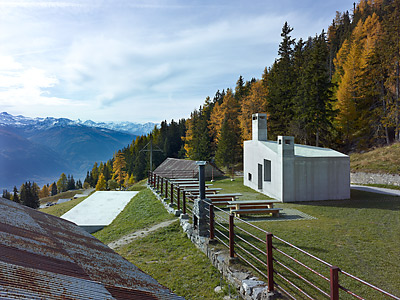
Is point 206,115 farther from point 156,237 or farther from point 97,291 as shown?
point 97,291

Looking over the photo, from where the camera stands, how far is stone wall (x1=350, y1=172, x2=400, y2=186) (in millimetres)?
21719

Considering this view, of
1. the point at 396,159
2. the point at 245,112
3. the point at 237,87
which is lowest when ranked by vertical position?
the point at 396,159

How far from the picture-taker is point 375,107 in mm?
35969

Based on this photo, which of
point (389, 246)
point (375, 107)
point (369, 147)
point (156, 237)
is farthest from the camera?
point (375, 107)

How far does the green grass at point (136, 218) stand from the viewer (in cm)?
1167

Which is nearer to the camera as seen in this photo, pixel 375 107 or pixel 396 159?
pixel 396 159

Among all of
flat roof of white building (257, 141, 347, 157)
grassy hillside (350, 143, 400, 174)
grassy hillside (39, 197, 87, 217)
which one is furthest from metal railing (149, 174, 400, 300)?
grassy hillside (350, 143, 400, 174)

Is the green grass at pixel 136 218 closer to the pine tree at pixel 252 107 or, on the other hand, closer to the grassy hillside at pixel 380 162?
the grassy hillside at pixel 380 162

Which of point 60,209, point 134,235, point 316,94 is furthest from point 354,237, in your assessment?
point 316,94

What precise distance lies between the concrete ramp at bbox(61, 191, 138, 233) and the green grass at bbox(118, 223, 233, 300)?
5.39 m

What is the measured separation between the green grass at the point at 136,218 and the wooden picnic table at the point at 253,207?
9.83 ft

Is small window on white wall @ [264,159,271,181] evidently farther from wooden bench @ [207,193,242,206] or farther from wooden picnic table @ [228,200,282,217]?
wooden picnic table @ [228,200,282,217]

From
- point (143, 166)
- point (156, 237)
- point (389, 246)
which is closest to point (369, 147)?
point (389, 246)

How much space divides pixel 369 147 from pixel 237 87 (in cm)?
3660
